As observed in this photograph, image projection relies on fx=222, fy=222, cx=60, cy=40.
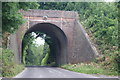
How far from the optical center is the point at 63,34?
30547mm

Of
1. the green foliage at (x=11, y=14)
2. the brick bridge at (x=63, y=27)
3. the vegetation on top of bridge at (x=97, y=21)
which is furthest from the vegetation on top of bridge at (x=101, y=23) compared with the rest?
the green foliage at (x=11, y=14)

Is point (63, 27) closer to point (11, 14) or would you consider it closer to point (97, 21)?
point (97, 21)

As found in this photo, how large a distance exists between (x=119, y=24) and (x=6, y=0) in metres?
8.47

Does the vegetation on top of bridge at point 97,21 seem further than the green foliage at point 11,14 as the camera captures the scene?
Yes

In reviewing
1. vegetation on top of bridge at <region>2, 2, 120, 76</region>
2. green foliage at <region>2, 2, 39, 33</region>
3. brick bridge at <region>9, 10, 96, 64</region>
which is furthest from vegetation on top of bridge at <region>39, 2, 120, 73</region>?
green foliage at <region>2, 2, 39, 33</region>

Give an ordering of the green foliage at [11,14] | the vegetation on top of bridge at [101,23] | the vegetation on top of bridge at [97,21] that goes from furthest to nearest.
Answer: the vegetation on top of bridge at [101,23], the vegetation on top of bridge at [97,21], the green foliage at [11,14]

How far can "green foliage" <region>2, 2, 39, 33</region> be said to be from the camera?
11.8 m

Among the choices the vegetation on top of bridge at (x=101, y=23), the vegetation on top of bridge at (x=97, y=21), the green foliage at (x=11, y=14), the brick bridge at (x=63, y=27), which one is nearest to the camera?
the green foliage at (x=11, y=14)

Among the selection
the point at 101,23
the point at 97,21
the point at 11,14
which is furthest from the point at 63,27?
the point at 11,14

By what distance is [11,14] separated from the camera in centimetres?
1206

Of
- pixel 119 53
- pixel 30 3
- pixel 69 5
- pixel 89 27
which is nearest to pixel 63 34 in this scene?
pixel 89 27

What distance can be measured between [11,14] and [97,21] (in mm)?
17647

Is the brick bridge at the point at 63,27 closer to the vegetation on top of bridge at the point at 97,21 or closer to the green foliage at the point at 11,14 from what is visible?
the vegetation on top of bridge at the point at 97,21

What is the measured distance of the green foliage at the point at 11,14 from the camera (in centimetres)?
1178
